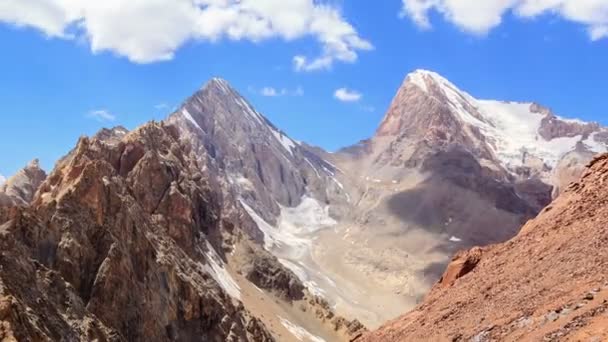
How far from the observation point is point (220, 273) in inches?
4788

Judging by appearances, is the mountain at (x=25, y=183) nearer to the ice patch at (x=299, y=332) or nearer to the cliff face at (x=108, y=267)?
the cliff face at (x=108, y=267)

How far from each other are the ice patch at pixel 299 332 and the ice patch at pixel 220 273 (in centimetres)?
881

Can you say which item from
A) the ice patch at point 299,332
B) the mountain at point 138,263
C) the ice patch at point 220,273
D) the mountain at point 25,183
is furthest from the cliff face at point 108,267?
the mountain at point 25,183

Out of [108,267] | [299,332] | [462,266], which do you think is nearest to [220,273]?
[299,332]

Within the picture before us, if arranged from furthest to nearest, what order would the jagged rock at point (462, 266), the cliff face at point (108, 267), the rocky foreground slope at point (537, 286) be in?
the jagged rock at point (462, 266)
the cliff face at point (108, 267)
the rocky foreground slope at point (537, 286)

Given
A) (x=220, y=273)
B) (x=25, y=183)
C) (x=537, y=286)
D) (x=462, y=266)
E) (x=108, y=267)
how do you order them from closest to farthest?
(x=537, y=286), (x=462, y=266), (x=108, y=267), (x=220, y=273), (x=25, y=183)

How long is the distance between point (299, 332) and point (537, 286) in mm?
92207

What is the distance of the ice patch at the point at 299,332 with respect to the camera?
120 metres

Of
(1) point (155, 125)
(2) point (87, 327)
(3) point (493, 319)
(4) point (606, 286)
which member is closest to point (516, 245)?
(3) point (493, 319)

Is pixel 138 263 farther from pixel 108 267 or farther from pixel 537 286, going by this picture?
pixel 537 286

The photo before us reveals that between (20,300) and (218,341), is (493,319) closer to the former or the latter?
(20,300)

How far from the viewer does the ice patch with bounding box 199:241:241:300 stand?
116m

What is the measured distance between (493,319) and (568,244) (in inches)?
236

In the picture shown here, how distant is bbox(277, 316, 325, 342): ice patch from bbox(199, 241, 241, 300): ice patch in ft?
28.9
